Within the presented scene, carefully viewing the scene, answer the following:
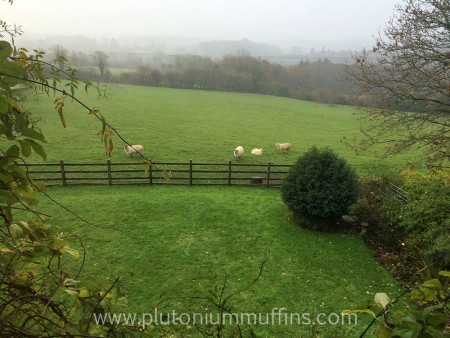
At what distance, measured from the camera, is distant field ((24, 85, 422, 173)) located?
2111cm

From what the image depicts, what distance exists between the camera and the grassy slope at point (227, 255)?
688cm

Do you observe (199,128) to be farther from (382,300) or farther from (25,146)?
(382,300)

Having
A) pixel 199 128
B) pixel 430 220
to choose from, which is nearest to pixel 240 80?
pixel 199 128

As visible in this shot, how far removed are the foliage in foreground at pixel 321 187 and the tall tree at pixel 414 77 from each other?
1.88 meters

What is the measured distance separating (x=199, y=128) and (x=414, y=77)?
21.4 m

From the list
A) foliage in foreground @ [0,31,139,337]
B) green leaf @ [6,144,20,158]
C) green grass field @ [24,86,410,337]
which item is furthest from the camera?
green grass field @ [24,86,410,337]

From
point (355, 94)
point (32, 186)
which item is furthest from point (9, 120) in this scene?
point (355, 94)

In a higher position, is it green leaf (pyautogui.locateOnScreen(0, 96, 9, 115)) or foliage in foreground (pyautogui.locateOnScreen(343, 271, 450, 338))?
green leaf (pyautogui.locateOnScreen(0, 96, 9, 115))

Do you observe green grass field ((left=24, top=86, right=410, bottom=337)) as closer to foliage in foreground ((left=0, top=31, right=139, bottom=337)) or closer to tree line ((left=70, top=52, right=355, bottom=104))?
foliage in foreground ((left=0, top=31, right=139, bottom=337))

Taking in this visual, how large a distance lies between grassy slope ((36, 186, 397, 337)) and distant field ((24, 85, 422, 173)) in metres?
7.44

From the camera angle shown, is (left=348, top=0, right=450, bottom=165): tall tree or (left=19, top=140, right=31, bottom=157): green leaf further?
(left=348, top=0, right=450, bottom=165): tall tree

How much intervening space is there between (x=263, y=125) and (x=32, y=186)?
32.9m

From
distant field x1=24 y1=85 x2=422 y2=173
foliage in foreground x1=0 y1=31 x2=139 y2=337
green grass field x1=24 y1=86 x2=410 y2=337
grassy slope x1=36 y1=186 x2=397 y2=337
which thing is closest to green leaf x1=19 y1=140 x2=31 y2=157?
foliage in foreground x1=0 y1=31 x2=139 y2=337

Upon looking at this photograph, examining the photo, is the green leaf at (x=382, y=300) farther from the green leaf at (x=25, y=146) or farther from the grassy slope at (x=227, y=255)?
the grassy slope at (x=227, y=255)
